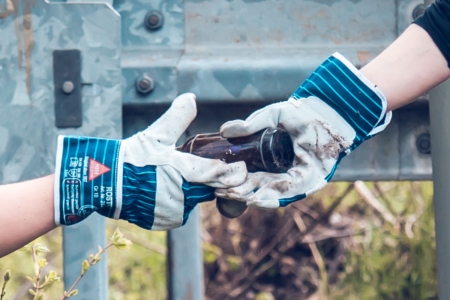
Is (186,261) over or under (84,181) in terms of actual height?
under

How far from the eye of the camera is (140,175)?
63.0 inches

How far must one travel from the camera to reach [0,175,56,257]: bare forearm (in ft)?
5.24

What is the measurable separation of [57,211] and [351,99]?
704 millimetres

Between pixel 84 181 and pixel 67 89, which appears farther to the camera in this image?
pixel 67 89

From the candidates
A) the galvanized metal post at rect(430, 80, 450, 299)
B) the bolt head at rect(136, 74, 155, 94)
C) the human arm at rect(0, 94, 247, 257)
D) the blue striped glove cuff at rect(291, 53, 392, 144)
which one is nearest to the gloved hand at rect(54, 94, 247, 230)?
the human arm at rect(0, 94, 247, 257)

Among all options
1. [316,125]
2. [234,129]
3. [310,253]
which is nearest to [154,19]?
[234,129]

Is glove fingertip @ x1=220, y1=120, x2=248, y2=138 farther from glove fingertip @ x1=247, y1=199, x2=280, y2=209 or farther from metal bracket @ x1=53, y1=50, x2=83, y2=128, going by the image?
metal bracket @ x1=53, y1=50, x2=83, y2=128

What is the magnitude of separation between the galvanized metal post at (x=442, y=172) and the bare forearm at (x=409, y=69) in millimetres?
298

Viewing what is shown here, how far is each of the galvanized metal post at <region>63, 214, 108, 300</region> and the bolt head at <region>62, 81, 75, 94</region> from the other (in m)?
0.34

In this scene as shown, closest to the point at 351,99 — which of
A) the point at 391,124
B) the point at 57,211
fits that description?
the point at 391,124

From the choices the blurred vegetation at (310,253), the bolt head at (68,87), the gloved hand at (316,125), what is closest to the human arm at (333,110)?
the gloved hand at (316,125)

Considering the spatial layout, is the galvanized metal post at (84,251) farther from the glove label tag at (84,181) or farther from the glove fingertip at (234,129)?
the glove fingertip at (234,129)

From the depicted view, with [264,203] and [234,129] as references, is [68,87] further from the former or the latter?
[264,203]

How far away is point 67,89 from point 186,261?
629 millimetres
